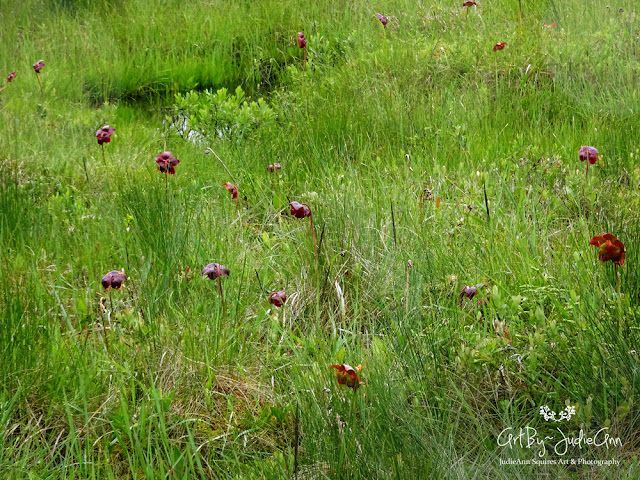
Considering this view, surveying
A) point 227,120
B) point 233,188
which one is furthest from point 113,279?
point 227,120

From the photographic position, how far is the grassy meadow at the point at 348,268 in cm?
186

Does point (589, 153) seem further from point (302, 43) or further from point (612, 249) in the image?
point (302, 43)

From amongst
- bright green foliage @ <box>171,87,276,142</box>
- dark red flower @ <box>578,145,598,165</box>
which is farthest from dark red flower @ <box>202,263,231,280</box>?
bright green foliage @ <box>171,87,276,142</box>

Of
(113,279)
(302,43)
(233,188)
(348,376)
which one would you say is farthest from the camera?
(302,43)

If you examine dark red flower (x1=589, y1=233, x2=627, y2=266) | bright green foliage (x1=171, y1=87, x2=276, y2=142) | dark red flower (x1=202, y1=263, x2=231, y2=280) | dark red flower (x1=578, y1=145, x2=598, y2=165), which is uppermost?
dark red flower (x1=589, y1=233, x2=627, y2=266)

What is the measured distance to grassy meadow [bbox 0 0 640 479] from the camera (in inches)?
73.2

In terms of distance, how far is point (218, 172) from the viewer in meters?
4.45

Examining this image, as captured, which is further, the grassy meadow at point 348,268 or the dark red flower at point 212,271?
the dark red flower at point 212,271

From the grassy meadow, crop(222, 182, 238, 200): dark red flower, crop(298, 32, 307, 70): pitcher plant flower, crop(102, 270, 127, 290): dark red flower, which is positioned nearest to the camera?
the grassy meadow

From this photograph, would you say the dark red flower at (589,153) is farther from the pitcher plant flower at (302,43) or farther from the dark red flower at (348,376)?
the pitcher plant flower at (302,43)

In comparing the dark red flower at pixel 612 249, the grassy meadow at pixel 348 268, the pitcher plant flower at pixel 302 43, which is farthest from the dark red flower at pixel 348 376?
the pitcher plant flower at pixel 302 43

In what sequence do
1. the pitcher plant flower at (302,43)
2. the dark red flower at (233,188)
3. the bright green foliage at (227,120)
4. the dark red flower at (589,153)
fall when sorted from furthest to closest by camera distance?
the pitcher plant flower at (302,43)
the bright green foliage at (227,120)
the dark red flower at (233,188)
the dark red flower at (589,153)

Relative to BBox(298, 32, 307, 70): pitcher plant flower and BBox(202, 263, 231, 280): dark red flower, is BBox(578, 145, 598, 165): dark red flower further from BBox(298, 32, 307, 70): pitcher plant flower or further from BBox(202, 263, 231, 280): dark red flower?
BBox(298, 32, 307, 70): pitcher plant flower

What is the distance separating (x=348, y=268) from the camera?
2.95 meters
